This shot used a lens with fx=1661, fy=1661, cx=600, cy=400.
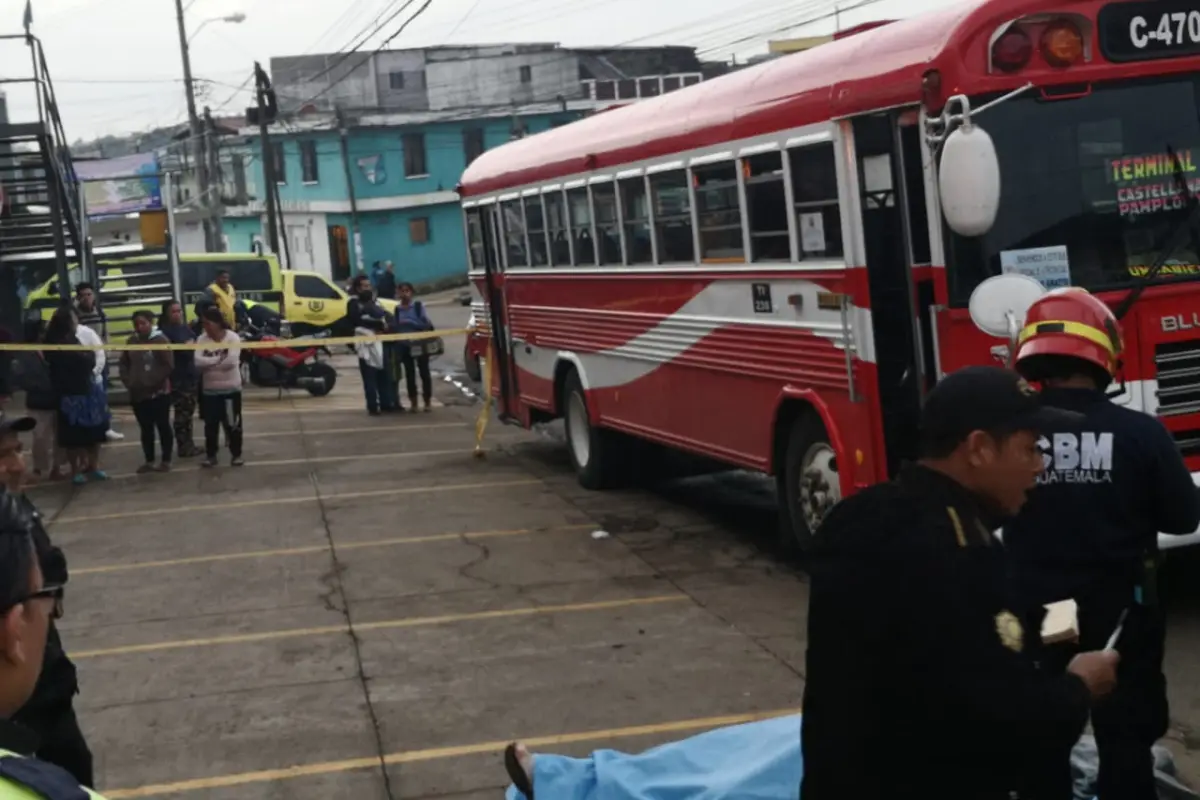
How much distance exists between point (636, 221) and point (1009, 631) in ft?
29.9

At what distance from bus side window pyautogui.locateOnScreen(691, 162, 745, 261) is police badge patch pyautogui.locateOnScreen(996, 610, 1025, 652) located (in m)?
7.25

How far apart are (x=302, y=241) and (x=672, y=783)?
5851 cm

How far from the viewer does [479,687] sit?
7.93 m

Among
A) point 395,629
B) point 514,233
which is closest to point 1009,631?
point 395,629

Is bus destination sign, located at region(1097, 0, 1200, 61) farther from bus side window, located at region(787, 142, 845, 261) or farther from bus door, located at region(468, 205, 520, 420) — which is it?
bus door, located at region(468, 205, 520, 420)

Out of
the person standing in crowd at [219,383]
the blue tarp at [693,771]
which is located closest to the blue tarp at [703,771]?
the blue tarp at [693,771]

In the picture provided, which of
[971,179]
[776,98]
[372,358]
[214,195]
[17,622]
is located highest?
[214,195]

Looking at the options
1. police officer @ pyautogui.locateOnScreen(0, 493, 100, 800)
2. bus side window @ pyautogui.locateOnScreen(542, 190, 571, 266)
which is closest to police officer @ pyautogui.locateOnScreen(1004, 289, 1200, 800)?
police officer @ pyautogui.locateOnScreen(0, 493, 100, 800)

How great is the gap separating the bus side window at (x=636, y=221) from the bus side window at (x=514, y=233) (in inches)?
109

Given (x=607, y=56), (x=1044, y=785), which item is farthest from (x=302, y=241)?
(x=1044, y=785)

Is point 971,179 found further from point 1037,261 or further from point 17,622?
point 17,622

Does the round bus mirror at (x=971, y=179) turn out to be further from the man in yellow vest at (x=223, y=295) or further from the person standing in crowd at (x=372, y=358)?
the man in yellow vest at (x=223, y=295)

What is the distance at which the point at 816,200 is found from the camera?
362 inches

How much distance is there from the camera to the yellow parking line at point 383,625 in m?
9.03
